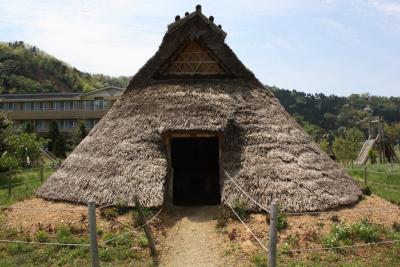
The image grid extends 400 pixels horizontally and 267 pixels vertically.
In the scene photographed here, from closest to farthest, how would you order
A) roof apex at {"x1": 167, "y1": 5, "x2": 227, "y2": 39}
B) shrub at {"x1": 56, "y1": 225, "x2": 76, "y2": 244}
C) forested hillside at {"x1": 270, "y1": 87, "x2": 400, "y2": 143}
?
shrub at {"x1": 56, "y1": 225, "x2": 76, "y2": 244}
roof apex at {"x1": 167, "y1": 5, "x2": 227, "y2": 39}
forested hillside at {"x1": 270, "y1": 87, "x2": 400, "y2": 143}

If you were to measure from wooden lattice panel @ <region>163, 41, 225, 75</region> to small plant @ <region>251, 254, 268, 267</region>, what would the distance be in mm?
6700

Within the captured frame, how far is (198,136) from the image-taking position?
11.3 m

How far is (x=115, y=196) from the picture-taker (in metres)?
10.2

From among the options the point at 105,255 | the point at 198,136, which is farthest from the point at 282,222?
the point at 105,255

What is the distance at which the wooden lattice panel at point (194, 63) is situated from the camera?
13180 millimetres

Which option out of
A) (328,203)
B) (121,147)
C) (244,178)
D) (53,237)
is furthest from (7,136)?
(328,203)

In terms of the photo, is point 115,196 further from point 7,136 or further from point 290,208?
point 7,136

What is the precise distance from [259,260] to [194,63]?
7.13 metres

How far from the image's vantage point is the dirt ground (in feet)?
27.8

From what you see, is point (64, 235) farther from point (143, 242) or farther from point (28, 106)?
point (28, 106)

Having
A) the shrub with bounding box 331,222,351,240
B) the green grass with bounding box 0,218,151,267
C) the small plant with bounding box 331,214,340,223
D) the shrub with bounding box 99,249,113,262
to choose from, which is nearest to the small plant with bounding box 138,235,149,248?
the green grass with bounding box 0,218,151,267

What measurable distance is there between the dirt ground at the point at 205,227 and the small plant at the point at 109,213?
14 centimetres

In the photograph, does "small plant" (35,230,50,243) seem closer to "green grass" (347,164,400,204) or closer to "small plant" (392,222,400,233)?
"small plant" (392,222,400,233)

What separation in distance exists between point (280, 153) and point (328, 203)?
5.59ft
